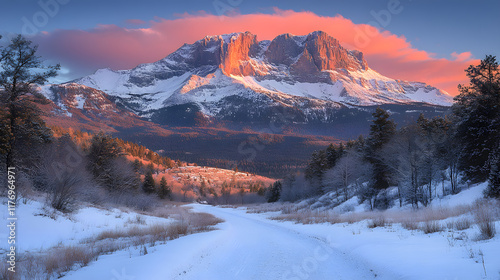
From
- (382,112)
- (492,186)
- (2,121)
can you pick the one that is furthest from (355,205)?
(2,121)

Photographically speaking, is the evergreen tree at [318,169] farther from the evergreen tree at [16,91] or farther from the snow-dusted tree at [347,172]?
the evergreen tree at [16,91]

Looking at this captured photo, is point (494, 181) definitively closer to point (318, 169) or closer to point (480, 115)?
point (480, 115)

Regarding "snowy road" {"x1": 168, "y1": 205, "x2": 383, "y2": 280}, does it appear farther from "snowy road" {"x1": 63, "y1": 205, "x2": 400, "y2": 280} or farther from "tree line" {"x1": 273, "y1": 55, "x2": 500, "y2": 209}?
"tree line" {"x1": 273, "y1": 55, "x2": 500, "y2": 209}

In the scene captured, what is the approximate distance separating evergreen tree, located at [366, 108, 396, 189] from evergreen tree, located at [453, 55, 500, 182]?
26.9 feet

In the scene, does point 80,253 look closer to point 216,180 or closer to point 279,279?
point 279,279

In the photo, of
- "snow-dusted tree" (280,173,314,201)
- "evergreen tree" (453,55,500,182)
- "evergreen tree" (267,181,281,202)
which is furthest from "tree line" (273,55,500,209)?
"evergreen tree" (267,181,281,202)

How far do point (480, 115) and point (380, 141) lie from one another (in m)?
11.3

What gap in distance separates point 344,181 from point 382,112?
12.4m

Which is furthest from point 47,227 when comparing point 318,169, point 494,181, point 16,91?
point 318,169

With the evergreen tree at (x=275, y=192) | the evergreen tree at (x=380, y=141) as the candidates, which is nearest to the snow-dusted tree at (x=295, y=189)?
the evergreen tree at (x=275, y=192)

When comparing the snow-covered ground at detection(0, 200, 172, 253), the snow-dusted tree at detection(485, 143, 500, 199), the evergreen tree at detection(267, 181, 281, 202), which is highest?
the snow-dusted tree at detection(485, 143, 500, 199)

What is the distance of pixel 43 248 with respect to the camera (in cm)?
1211

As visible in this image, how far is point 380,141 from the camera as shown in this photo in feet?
115

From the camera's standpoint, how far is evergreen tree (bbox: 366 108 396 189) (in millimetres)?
35031
